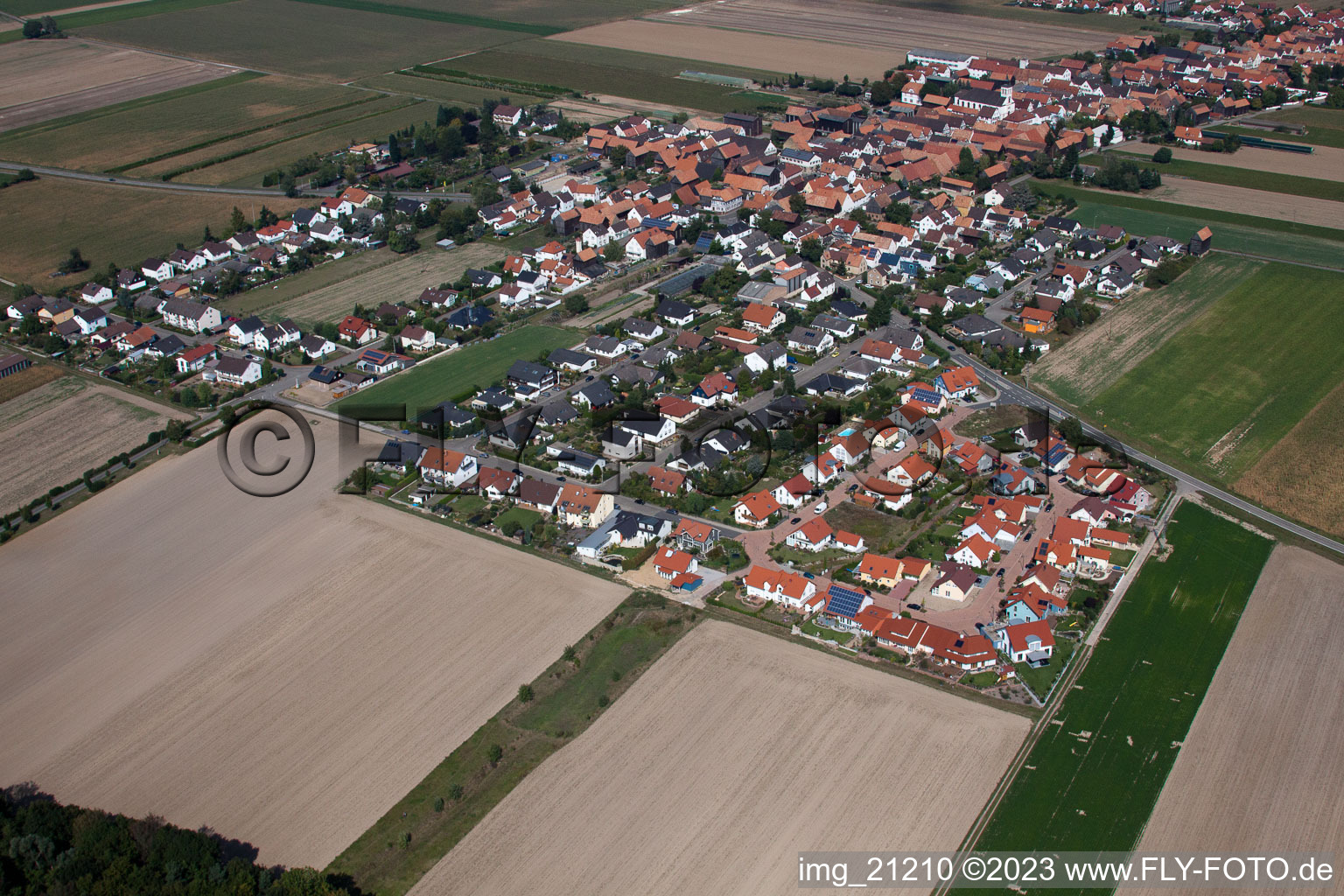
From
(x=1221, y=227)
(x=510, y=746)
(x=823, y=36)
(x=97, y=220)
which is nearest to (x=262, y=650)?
(x=510, y=746)

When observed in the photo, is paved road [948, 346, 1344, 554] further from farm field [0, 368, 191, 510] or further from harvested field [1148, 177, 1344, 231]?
farm field [0, 368, 191, 510]

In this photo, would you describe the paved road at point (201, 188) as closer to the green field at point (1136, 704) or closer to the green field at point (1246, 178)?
the green field at point (1246, 178)

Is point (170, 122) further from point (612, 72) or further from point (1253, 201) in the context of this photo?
point (1253, 201)

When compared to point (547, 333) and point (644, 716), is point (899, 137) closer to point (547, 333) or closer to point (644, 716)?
point (547, 333)

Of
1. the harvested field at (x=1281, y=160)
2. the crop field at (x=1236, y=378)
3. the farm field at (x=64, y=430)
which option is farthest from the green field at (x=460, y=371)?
the harvested field at (x=1281, y=160)

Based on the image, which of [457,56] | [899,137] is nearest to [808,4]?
[457,56]

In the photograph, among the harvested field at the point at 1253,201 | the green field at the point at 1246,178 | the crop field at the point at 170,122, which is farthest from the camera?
the crop field at the point at 170,122
